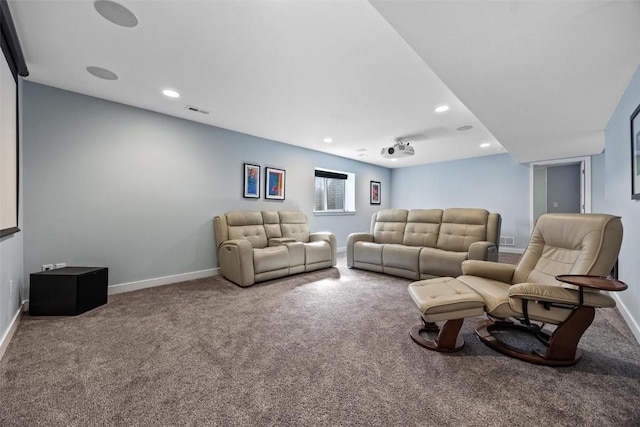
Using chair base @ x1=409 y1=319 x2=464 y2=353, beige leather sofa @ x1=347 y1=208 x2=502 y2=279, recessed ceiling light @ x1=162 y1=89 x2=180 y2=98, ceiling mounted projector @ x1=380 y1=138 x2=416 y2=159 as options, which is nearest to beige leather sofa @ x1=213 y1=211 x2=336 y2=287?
beige leather sofa @ x1=347 y1=208 x2=502 y2=279

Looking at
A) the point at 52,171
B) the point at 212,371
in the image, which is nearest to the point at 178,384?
the point at 212,371

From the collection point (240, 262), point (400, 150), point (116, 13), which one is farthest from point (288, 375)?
point (400, 150)

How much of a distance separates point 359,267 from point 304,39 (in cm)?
343

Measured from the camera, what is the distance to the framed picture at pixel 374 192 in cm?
734

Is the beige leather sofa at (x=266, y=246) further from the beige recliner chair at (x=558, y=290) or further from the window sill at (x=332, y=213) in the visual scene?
the beige recliner chair at (x=558, y=290)

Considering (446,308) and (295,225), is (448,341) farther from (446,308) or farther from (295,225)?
(295,225)

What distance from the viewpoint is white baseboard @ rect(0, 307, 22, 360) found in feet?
6.02

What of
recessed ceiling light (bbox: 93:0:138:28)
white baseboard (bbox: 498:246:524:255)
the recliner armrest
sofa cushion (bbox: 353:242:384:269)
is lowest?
white baseboard (bbox: 498:246:524:255)

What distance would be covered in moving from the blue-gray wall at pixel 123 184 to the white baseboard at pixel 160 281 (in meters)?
0.06

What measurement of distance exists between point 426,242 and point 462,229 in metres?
0.55

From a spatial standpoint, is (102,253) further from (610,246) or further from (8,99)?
(610,246)

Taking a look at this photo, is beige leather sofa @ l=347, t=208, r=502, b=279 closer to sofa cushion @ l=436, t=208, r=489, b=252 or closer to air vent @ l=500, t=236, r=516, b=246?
sofa cushion @ l=436, t=208, r=489, b=252

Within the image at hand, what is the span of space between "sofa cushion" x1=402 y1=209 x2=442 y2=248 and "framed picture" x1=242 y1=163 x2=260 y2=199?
2674 mm

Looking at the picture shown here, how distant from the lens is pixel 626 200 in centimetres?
246
